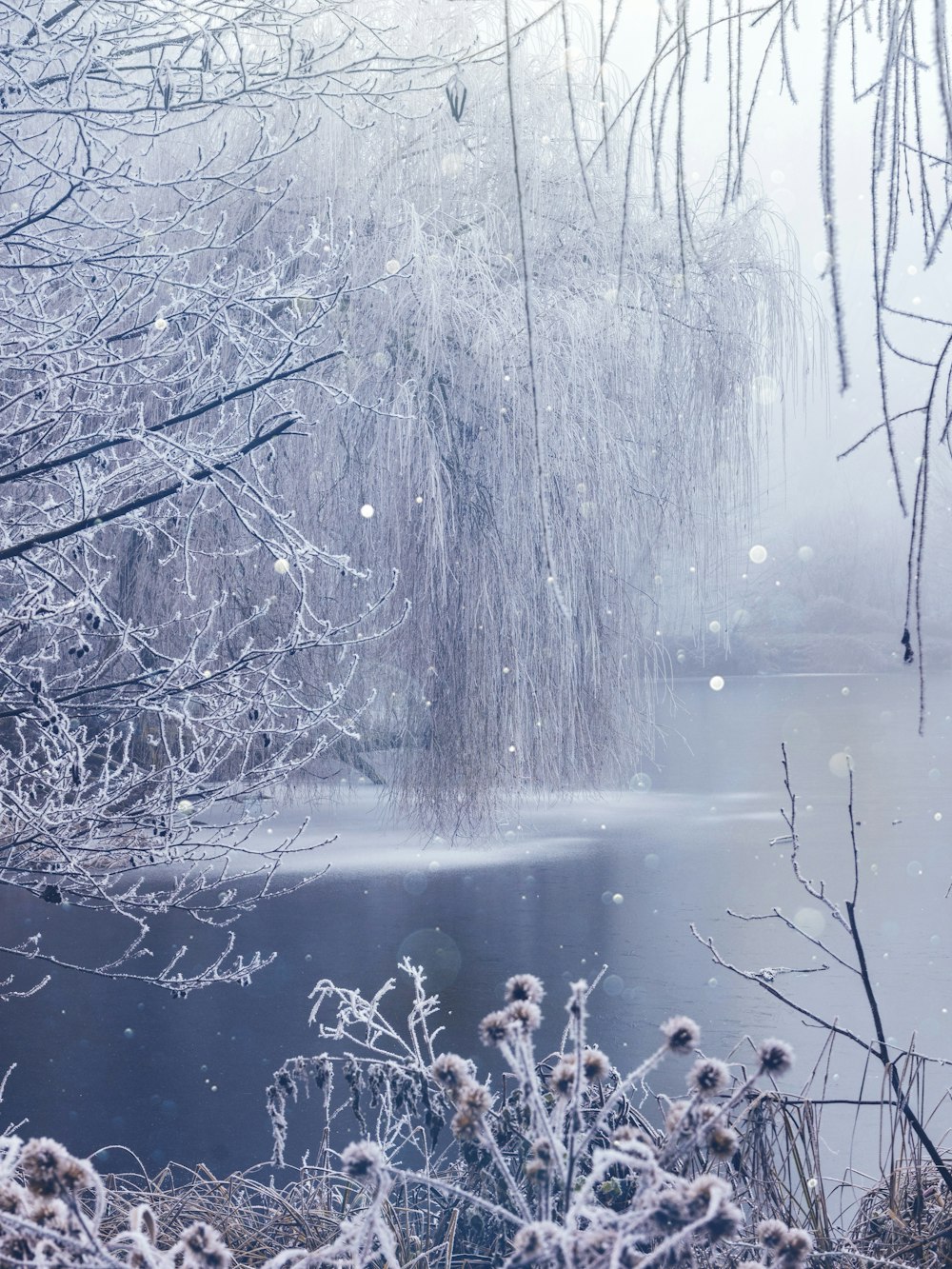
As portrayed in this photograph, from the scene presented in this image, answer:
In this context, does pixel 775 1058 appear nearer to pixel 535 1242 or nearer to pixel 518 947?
pixel 535 1242

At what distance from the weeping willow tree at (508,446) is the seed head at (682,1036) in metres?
7.72

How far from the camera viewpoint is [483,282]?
32.8 feet

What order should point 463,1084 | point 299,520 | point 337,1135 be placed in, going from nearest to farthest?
1. point 463,1084
2. point 337,1135
3. point 299,520

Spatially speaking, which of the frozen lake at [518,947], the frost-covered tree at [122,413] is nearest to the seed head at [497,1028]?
the frost-covered tree at [122,413]

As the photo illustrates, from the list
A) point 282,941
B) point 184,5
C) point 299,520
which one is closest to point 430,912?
point 282,941

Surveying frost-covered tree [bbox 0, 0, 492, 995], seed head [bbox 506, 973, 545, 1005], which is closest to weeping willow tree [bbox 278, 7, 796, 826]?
frost-covered tree [bbox 0, 0, 492, 995]

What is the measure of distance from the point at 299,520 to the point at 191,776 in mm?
5816

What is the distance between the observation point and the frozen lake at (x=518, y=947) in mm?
5262

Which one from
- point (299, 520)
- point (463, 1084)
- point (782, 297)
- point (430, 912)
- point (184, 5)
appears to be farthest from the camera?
point (782, 297)

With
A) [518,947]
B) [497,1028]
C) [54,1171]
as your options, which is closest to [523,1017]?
[497,1028]

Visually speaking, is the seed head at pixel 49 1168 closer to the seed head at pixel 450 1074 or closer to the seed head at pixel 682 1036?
the seed head at pixel 450 1074

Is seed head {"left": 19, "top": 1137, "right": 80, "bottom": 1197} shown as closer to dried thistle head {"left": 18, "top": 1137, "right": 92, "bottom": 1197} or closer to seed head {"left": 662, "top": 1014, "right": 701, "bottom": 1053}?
dried thistle head {"left": 18, "top": 1137, "right": 92, "bottom": 1197}

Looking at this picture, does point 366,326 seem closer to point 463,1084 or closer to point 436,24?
point 436,24

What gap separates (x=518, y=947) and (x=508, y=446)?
13.8 feet
